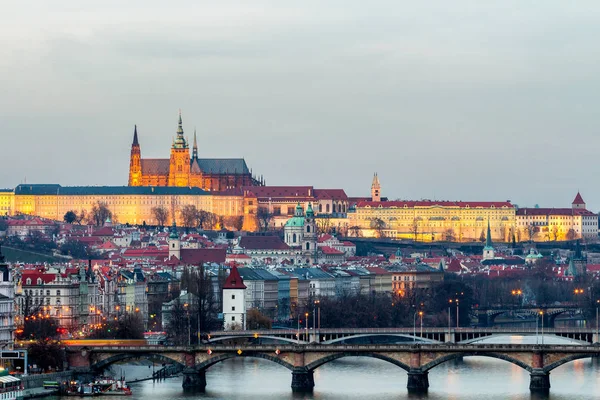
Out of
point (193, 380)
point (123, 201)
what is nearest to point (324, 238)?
point (123, 201)

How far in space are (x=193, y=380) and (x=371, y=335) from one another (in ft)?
31.9

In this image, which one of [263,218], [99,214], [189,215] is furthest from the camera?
[263,218]

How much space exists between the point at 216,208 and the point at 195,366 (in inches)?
5407

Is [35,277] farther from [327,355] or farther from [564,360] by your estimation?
[564,360]

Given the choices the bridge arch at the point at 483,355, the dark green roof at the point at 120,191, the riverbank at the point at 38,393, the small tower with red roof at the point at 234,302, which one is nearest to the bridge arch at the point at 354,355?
the bridge arch at the point at 483,355

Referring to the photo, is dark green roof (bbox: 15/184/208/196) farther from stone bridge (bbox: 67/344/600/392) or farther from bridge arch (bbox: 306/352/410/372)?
bridge arch (bbox: 306/352/410/372)

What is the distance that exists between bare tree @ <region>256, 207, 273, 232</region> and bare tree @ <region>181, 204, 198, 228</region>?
6.13 m

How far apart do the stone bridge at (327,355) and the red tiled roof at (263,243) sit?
86486 millimetres

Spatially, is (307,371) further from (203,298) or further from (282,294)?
(282,294)

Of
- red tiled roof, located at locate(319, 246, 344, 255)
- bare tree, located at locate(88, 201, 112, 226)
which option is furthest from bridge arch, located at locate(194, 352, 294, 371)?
bare tree, located at locate(88, 201, 112, 226)

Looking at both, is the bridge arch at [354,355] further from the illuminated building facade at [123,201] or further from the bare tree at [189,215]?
the illuminated building facade at [123,201]

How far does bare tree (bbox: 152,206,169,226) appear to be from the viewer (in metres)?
193

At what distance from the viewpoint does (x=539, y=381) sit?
6016 cm

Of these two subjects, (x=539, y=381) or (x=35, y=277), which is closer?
(x=539, y=381)
